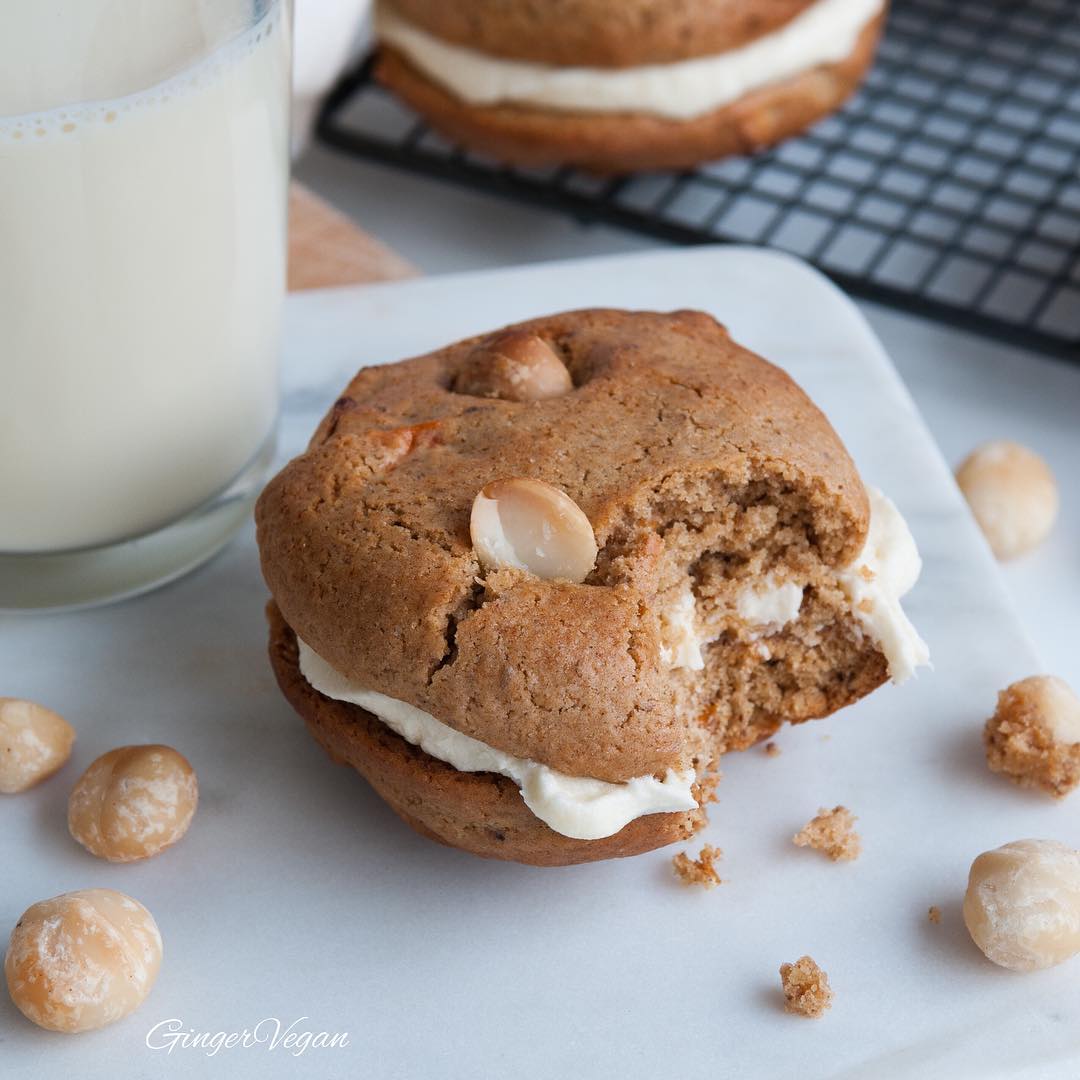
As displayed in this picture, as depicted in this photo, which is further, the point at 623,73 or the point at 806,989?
the point at 623,73

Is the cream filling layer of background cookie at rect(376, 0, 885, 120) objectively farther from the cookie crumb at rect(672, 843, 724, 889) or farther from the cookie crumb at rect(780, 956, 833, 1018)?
the cookie crumb at rect(780, 956, 833, 1018)

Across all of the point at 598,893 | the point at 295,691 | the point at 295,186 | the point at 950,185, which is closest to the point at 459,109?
the point at 295,186

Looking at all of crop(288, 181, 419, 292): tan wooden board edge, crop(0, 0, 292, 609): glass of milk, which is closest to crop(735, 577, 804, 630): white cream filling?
crop(0, 0, 292, 609): glass of milk

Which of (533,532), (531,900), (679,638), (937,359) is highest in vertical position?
(533,532)

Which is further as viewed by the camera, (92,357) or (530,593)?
(92,357)

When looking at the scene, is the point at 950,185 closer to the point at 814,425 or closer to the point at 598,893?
the point at 814,425

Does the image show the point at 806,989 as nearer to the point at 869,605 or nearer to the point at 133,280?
the point at 869,605

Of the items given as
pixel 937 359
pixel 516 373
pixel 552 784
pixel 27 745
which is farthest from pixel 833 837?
pixel 937 359
